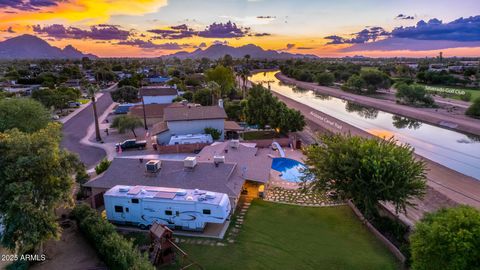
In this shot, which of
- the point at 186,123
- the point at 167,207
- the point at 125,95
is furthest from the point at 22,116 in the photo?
the point at 125,95

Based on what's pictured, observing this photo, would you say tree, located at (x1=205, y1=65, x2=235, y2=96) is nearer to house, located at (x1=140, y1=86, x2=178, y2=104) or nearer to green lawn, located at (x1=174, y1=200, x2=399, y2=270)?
house, located at (x1=140, y1=86, x2=178, y2=104)

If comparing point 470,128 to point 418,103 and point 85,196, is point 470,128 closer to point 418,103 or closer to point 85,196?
point 418,103

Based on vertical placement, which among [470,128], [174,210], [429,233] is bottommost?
[470,128]

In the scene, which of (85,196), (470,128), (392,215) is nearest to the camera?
(392,215)

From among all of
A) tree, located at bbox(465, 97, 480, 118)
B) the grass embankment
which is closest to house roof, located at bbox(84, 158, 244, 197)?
the grass embankment

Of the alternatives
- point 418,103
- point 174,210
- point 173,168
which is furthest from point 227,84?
point 174,210

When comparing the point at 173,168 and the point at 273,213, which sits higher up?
the point at 173,168

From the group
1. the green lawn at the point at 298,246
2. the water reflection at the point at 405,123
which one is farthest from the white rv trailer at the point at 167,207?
the water reflection at the point at 405,123
